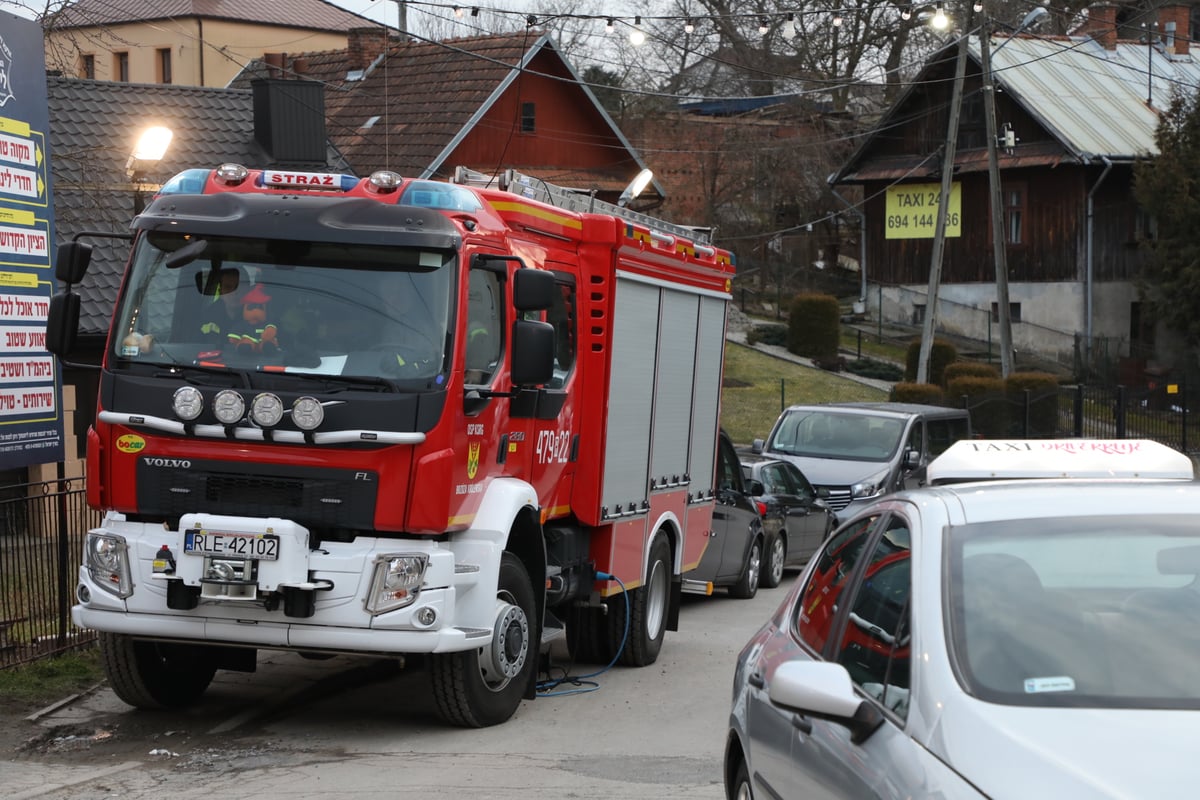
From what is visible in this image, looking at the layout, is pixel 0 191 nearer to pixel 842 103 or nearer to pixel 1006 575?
pixel 1006 575

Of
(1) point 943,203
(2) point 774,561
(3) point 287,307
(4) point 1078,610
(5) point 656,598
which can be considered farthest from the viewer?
(1) point 943,203

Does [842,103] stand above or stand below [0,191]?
above

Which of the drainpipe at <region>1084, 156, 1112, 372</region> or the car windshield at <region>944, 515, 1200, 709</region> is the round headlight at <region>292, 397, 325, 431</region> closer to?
the car windshield at <region>944, 515, 1200, 709</region>

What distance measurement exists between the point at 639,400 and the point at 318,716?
3291 millimetres

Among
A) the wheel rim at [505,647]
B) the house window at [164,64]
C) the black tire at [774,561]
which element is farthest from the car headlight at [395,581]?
the house window at [164,64]

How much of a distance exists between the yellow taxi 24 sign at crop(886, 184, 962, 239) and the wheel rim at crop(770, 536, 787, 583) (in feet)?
105

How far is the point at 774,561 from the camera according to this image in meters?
17.8

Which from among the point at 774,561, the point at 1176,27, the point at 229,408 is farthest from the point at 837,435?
the point at 1176,27

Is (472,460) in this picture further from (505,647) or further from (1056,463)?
(1056,463)

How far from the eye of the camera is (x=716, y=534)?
52.2 ft

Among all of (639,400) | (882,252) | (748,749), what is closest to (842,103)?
(882,252)

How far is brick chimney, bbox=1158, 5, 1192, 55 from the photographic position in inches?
2029

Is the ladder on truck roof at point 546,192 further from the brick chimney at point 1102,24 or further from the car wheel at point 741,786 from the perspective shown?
the brick chimney at point 1102,24

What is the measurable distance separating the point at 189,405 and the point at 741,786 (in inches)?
168
